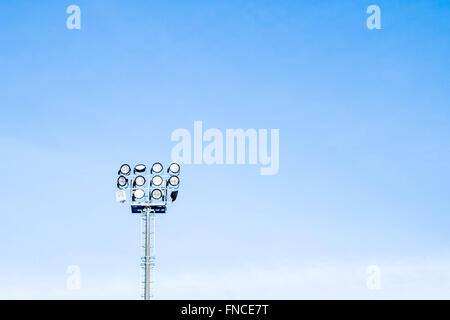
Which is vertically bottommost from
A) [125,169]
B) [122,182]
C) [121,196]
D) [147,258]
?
[147,258]

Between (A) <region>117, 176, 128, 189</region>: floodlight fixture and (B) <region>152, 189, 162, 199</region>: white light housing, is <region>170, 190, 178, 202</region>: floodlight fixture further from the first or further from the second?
(A) <region>117, 176, 128, 189</region>: floodlight fixture

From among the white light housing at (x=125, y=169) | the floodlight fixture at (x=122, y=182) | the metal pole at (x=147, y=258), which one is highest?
the white light housing at (x=125, y=169)

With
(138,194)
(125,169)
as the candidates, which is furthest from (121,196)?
(125,169)

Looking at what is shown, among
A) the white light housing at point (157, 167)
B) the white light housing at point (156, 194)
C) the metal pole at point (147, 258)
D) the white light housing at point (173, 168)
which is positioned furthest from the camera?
the white light housing at point (173, 168)

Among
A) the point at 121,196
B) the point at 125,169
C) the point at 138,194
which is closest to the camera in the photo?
the point at 138,194

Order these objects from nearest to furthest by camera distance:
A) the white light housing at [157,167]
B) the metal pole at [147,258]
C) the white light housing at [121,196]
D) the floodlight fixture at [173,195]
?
1. the metal pole at [147,258]
2. the white light housing at [121,196]
3. the floodlight fixture at [173,195]
4. the white light housing at [157,167]

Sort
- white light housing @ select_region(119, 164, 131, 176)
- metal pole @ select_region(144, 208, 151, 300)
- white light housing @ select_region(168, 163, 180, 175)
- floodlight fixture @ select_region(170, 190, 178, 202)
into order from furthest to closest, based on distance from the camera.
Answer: white light housing @ select_region(168, 163, 180, 175)
white light housing @ select_region(119, 164, 131, 176)
floodlight fixture @ select_region(170, 190, 178, 202)
metal pole @ select_region(144, 208, 151, 300)

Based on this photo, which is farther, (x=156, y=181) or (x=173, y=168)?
(x=173, y=168)

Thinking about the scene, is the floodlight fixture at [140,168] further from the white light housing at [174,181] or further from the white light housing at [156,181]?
the white light housing at [174,181]

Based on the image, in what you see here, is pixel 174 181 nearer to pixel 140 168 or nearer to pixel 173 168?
pixel 173 168

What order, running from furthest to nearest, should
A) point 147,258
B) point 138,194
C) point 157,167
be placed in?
point 157,167
point 138,194
point 147,258

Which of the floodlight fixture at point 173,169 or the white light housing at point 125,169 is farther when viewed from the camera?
the floodlight fixture at point 173,169
